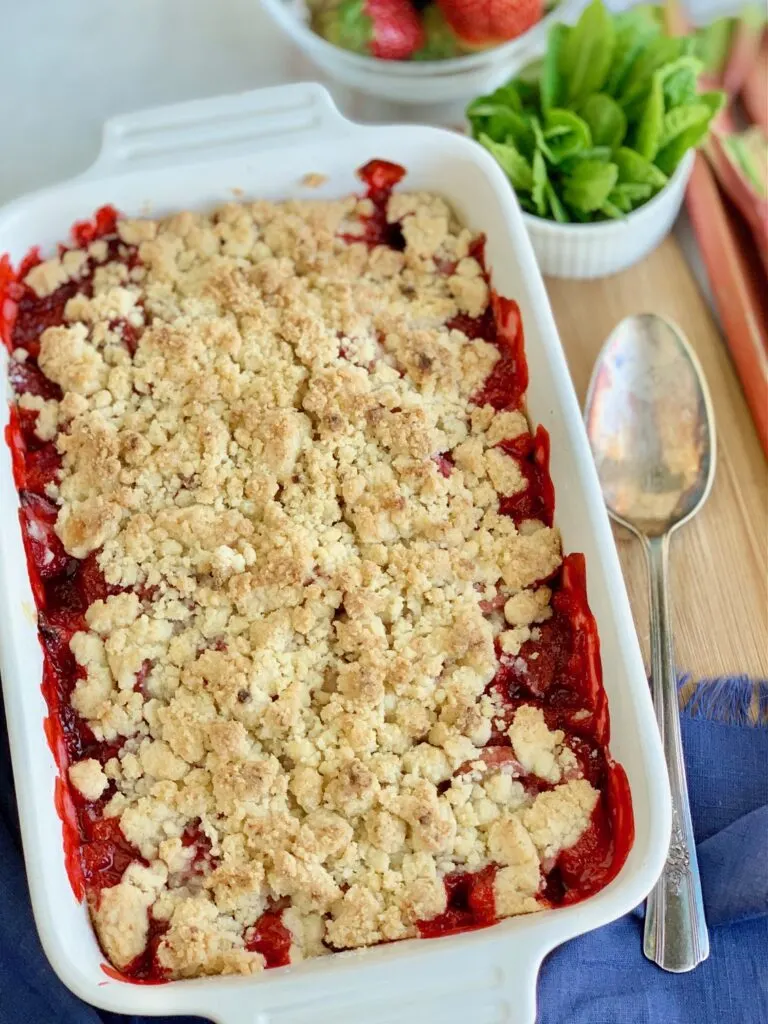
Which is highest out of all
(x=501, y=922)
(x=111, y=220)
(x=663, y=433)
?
(x=111, y=220)

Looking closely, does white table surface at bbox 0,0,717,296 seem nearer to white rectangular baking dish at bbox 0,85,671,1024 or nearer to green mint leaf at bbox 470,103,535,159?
green mint leaf at bbox 470,103,535,159

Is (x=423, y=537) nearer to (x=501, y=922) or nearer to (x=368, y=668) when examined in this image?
(x=368, y=668)

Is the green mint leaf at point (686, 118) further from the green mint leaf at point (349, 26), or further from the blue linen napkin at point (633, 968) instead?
the blue linen napkin at point (633, 968)

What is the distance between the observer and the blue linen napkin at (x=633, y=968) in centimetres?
129

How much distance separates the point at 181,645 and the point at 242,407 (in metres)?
0.32

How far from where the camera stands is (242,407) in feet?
4.62

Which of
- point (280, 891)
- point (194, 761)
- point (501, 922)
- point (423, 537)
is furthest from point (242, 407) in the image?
point (501, 922)

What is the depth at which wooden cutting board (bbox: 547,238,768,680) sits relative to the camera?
59.9 inches

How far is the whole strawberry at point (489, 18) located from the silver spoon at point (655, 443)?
49 cm

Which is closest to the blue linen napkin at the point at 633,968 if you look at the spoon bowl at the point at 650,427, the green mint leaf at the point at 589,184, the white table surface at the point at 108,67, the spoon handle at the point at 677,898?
the spoon handle at the point at 677,898

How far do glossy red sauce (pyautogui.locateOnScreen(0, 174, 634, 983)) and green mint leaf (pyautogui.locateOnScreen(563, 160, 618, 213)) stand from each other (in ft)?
0.60

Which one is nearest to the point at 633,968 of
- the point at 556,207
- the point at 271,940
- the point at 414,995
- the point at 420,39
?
the point at 414,995

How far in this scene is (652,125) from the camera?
158 centimetres

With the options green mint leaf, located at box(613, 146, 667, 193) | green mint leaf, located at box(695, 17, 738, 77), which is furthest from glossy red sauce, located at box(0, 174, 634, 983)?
green mint leaf, located at box(695, 17, 738, 77)
